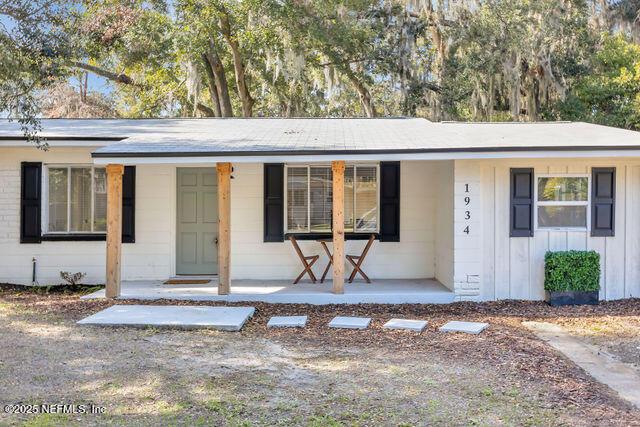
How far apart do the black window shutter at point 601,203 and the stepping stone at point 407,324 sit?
324cm

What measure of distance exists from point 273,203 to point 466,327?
399 centimetres

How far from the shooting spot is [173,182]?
9.12 m

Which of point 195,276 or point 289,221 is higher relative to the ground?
point 289,221

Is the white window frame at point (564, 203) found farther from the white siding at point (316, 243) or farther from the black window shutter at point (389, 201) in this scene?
the black window shutter at point (389, 201)

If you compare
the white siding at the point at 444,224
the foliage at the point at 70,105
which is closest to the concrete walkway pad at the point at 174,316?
the white siding at the point at 444,224

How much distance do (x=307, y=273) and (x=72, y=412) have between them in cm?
569

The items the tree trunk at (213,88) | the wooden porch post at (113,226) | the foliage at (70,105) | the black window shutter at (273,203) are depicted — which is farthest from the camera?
the foliage at (70,105)

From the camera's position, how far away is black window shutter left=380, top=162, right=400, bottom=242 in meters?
9.13

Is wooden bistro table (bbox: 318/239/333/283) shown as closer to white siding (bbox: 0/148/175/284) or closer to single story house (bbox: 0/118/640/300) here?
single story house (bbox: 0/118/640/300)

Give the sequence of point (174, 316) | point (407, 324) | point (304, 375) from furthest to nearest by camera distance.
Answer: point (174, 316), point (407, 324), point (304, 375)

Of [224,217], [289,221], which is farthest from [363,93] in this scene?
[224,217]

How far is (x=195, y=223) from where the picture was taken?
9.27 m

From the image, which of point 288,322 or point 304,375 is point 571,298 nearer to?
point 288,322

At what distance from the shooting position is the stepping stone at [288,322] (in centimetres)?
629
